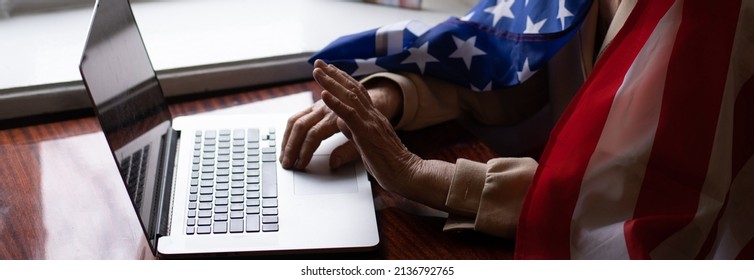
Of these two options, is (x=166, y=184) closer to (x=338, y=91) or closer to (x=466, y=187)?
(x=338, y=91)

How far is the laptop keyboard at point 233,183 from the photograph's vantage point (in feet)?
3.27

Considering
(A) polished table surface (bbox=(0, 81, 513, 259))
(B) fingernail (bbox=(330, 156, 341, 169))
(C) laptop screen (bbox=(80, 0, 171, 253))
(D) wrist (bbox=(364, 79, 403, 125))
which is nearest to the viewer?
(C) laptop screen (bbox=(80, 0, 171, 253))

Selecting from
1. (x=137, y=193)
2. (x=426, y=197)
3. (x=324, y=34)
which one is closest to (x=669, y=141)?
(x=426, y=197)

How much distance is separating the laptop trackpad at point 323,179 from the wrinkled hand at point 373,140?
0.13 ft

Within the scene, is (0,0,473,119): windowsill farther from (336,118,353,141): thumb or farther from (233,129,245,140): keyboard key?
(336,118,353,141): thumb

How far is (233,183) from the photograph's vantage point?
1.07m

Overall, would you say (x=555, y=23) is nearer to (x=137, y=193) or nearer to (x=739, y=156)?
(x=739, y=156)

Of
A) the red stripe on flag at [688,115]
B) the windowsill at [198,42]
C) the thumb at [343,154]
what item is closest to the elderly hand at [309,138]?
the thumb at [343,154]

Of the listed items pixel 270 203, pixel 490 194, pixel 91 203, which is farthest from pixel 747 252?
pixel 91 203

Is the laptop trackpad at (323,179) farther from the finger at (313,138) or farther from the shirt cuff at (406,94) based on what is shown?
the shirt cuff at (406,94)

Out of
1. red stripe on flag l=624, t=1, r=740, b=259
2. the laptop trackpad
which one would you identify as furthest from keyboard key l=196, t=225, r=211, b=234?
red stripe on flag l=624, t=1, r=740, b=259

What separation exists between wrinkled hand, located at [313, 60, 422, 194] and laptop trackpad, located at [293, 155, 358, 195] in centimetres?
4

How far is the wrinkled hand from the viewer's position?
3.42 feet

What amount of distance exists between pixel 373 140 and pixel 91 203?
37 centimetres
